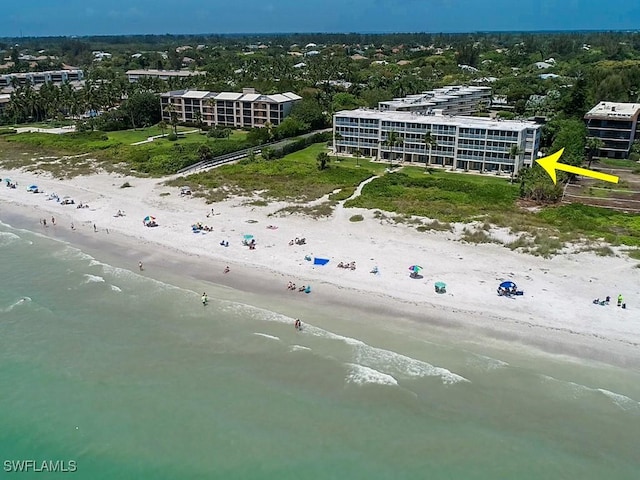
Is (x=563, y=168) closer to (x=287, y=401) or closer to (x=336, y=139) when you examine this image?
(x=336, y=139)

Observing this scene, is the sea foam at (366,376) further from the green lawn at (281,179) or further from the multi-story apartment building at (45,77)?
the multi-story apartment building at (45,77)

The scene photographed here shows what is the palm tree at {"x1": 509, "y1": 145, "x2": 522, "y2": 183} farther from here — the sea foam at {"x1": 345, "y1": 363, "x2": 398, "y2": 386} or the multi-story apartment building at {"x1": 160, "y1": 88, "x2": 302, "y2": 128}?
the sea foam at {"x1": 345, "y1": 363, "x2": 398, "y2": 386}

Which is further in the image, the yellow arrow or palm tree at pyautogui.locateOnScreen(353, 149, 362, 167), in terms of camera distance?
palm tree at pyautogui.locateOnScreen(353, 149, 362, 167)

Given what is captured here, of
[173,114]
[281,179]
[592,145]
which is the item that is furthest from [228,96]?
[592,145]

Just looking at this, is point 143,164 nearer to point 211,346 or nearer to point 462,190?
point 462,190

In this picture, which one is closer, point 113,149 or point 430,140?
point 430,140

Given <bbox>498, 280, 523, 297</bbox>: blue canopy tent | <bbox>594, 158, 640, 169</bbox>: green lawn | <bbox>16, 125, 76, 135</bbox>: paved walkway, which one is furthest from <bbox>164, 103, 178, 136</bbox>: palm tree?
<bbox>498, 280, 523, 297</bbox>: blue canopy tent

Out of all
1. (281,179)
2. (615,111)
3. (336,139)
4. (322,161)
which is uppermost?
(615,111)
